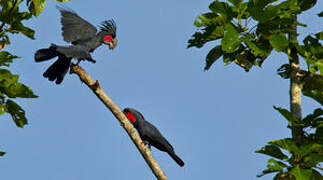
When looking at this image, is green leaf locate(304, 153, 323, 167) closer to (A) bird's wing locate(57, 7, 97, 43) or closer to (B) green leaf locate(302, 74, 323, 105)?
(B) green leaf locate(302, 74, 323, 105)

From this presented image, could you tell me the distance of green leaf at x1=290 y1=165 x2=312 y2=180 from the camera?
380 centimetres

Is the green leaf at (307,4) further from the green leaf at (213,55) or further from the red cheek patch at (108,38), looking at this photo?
the red cheek patch at (108,38)

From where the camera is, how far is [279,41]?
4.50 metres

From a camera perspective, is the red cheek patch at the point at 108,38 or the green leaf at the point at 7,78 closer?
the green leaf at the point at 7,78

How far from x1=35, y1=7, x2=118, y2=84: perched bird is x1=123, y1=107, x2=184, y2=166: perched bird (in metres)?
1.30

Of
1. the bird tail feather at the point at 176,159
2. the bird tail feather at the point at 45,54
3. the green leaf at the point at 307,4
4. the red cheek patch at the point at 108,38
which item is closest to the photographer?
the green leaf at the point at 307,4

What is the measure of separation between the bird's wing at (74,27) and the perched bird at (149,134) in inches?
62.6

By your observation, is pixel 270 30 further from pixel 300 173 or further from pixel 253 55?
pixel 300 173

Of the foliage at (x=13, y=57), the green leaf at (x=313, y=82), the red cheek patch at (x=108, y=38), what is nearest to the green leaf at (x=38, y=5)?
the foliage at (x=13, y=57)

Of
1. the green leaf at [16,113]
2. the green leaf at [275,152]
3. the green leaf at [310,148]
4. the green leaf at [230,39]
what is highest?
the green leaf at [16,113]

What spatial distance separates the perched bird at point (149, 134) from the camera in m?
7.58

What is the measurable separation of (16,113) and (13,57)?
772 mm

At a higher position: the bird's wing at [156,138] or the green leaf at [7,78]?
the green leaf at [7,78]

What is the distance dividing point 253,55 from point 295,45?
691mm
